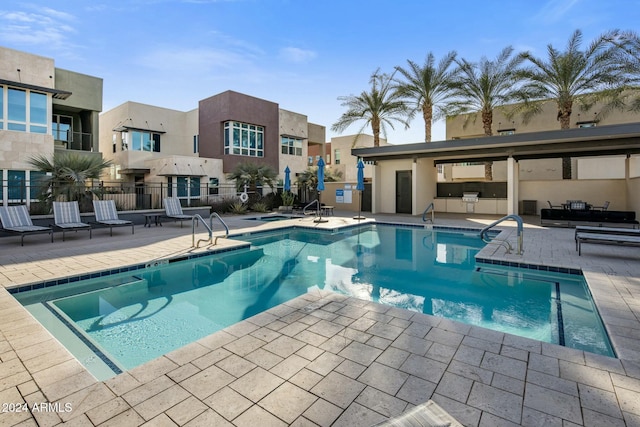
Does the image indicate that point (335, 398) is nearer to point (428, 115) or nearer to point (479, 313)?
point (479, 313)

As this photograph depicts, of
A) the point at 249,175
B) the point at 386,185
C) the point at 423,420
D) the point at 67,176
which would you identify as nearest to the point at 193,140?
the point at 249,175

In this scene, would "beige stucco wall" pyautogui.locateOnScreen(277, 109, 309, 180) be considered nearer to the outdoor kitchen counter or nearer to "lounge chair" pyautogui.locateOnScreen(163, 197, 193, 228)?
the outdoor kitchen counter

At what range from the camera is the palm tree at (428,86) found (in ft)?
62.1

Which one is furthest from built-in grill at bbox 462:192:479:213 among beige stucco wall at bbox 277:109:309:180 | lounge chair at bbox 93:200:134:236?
lounge chair at bbox 93:200:134:236

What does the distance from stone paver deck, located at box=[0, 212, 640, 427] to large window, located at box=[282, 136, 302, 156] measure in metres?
23.7

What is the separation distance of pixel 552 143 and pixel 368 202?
404 inches

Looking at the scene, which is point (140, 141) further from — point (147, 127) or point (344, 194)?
point (344, 194)

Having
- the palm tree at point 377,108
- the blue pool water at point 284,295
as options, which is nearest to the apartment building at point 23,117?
the blue pool water at point 284,295

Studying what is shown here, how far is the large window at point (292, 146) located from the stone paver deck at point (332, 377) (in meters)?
23.7

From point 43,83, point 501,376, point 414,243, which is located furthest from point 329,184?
point 501,376

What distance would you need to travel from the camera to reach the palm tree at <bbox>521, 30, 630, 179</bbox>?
1565cm

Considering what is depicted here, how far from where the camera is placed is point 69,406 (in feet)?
7.93

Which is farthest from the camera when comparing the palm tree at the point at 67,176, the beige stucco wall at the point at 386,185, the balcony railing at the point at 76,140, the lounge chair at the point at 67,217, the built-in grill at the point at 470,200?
the balcony railing at the point at 76,140

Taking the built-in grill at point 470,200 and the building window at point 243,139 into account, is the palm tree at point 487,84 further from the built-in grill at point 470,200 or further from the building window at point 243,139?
the building window at point 243,139
